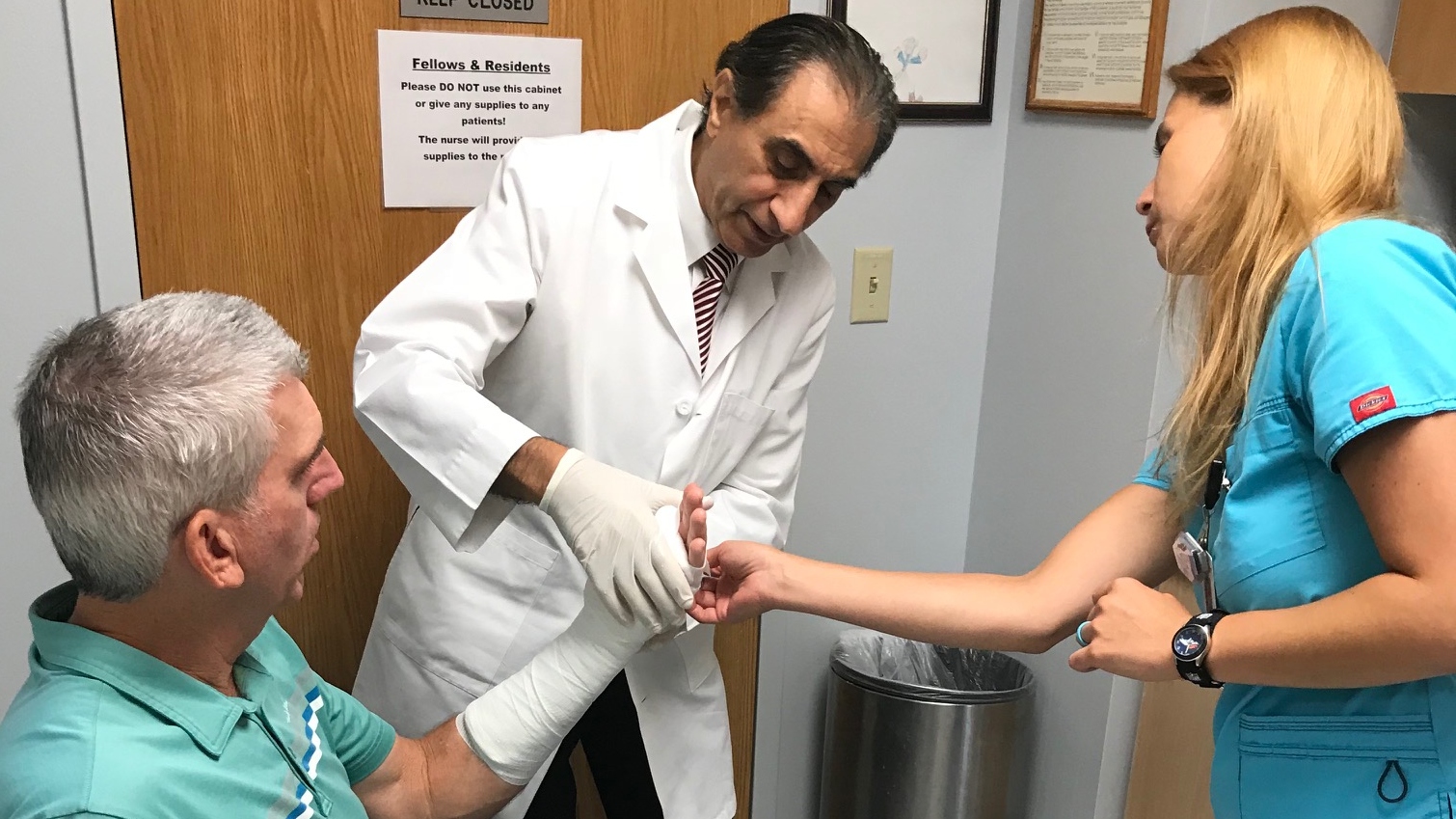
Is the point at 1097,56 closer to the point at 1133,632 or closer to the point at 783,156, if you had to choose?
the point at 783,156

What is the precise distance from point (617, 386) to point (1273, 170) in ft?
2.44

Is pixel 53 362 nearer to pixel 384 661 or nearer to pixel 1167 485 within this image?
pixel 384 661

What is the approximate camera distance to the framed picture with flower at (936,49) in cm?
189

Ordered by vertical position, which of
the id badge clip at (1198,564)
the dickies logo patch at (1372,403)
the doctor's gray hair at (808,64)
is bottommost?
the id badge clip at (1198,564)

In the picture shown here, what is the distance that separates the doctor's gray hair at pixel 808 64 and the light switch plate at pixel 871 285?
26.0 inches

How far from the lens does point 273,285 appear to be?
1547 mm

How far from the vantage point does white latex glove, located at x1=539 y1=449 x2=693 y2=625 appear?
1.14 m

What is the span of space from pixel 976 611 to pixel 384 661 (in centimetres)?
75

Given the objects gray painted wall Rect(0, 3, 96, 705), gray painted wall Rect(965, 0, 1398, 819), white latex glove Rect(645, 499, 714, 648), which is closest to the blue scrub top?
white latex glove Rect(645, 499, 714, 648)

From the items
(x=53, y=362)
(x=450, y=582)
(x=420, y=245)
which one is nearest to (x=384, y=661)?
(x=450, y=582)

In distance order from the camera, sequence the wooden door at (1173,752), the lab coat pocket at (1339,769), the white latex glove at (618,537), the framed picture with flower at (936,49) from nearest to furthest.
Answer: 1. the lab coat pocket at (1339,769)
2. the white latex glove at (618,537)
3. the wooden door at (1173,752)
4. the framed picture with flower at (936,49)

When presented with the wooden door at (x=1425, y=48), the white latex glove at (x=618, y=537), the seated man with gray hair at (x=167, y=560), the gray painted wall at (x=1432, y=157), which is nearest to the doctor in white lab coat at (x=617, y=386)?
the white latex glove at (x=618, y=537)

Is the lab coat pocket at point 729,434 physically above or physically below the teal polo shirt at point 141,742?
above

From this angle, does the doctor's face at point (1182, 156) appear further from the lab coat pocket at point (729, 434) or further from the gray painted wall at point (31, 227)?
the gray painted wall at point (31, 227)
